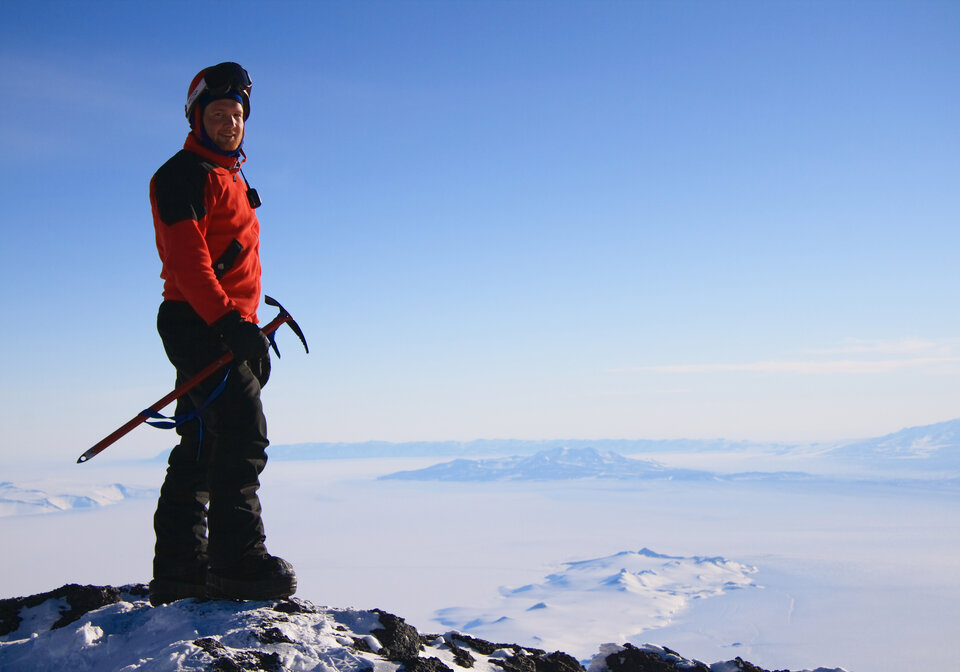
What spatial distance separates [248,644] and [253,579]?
0.60 m

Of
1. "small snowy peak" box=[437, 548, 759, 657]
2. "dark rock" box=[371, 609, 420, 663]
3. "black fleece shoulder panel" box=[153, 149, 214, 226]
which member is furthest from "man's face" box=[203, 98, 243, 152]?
"small snowy peak" box=[437, 548, 759, 657]

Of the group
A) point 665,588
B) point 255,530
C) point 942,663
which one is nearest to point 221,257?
point 255,530

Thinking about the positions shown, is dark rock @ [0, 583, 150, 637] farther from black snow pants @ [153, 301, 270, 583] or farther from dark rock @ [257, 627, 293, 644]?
dark rock @ [257, 627, 293, 644]

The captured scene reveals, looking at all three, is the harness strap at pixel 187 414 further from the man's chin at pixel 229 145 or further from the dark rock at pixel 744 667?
the dark rock at pixel 744 667

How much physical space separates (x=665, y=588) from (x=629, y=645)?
681ft

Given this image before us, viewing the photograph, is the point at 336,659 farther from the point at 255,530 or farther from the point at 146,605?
the point at 146,605

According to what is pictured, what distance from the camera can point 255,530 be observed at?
3.45 metres

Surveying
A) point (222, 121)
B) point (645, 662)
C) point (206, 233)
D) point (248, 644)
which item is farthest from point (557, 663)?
point (222, 121)

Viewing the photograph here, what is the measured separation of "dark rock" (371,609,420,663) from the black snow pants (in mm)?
753

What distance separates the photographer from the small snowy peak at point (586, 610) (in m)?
136

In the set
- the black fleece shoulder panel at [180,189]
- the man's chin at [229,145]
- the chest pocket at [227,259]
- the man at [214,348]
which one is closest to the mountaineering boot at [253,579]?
the man at [214,348]

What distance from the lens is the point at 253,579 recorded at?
3350mm

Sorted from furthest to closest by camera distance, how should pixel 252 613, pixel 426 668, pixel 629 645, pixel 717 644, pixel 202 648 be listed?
pixel 717 644 < pixel 629 645 < pixel 252 613 < pixel 426 668 < pixel 202 648

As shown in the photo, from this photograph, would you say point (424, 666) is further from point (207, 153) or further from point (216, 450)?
point (207, 153)
